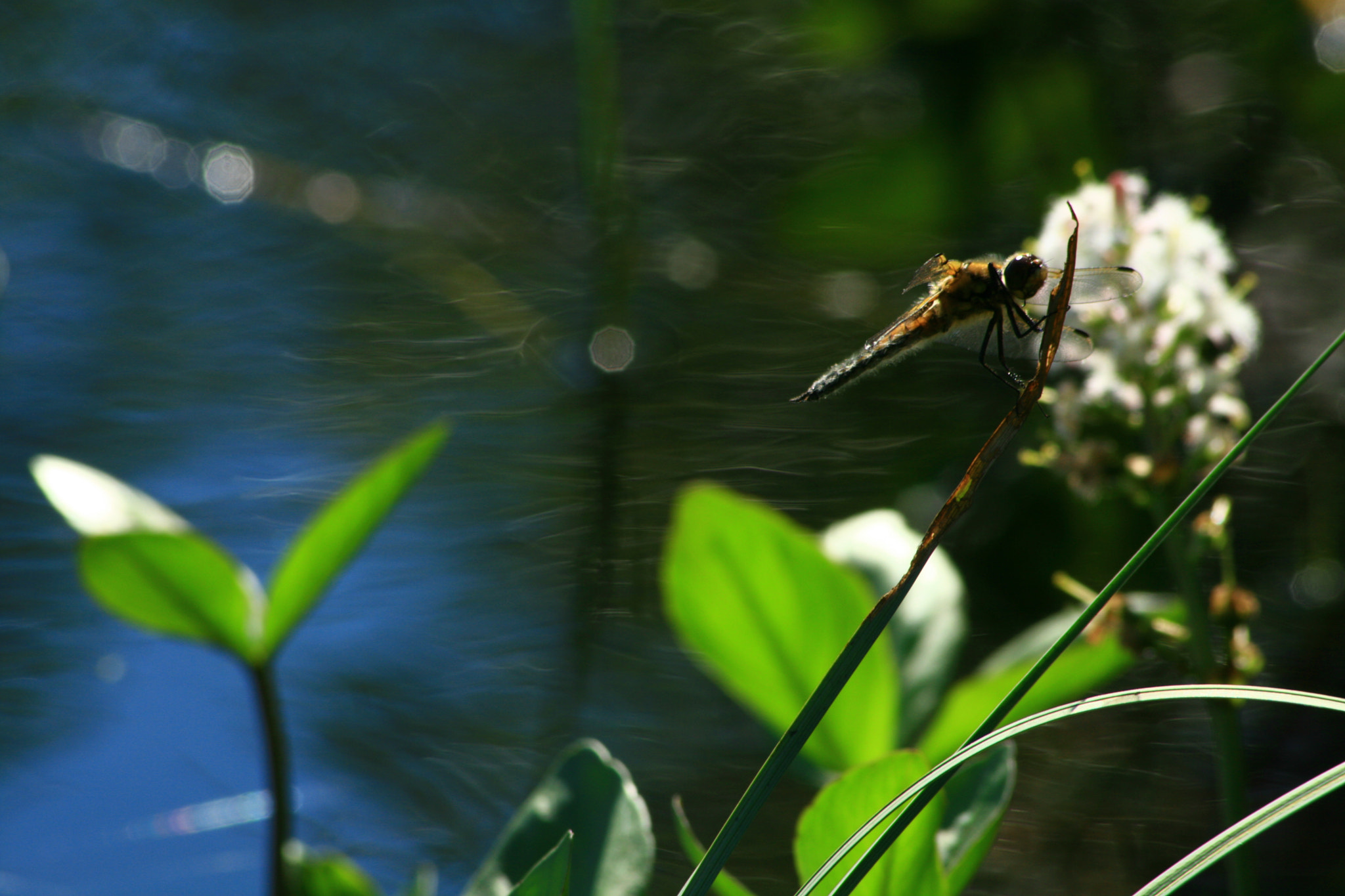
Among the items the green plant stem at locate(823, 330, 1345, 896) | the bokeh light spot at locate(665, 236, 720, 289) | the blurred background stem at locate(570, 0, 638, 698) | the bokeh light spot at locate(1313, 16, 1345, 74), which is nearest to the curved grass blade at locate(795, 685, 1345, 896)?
the green plant stem at locate(823, 330, 1345, 896)

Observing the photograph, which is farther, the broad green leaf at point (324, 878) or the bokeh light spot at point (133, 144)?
the bokeh light spot at point (133, 144)

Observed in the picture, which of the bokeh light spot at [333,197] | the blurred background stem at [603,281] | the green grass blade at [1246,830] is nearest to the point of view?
the green grass blade at [1246,830]

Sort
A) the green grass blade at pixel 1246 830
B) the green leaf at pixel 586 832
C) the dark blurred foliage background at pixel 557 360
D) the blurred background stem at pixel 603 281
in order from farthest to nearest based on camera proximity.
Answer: the blurred background stem at pixel 603 281
the dark blurred foliage background at pixel 557 360
the green leaf at pixel 586 832
the green grass blade at pixel 1246 830

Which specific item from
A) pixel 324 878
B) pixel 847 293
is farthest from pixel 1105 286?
pixel 847 293

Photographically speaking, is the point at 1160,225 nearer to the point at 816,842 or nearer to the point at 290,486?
the point at 816,842

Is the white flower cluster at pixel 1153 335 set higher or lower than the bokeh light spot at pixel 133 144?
lower

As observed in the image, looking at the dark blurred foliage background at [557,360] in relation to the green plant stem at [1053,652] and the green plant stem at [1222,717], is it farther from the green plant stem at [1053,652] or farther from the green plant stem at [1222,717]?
the green plant stem at [1053,652]

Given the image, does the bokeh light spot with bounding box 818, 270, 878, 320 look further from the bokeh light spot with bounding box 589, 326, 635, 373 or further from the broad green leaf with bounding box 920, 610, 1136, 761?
the broad green leaf with bounding box 920, 610, 1136, 761

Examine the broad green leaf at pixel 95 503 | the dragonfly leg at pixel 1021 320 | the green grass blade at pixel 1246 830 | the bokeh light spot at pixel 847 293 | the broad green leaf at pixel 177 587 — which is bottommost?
the green grass blade at pixel 1246 830

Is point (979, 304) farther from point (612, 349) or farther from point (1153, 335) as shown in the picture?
point (612, 349)

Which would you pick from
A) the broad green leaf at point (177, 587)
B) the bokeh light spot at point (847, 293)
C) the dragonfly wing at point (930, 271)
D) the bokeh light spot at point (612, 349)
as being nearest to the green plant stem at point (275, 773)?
the broad green leaf at point (177, 587)
